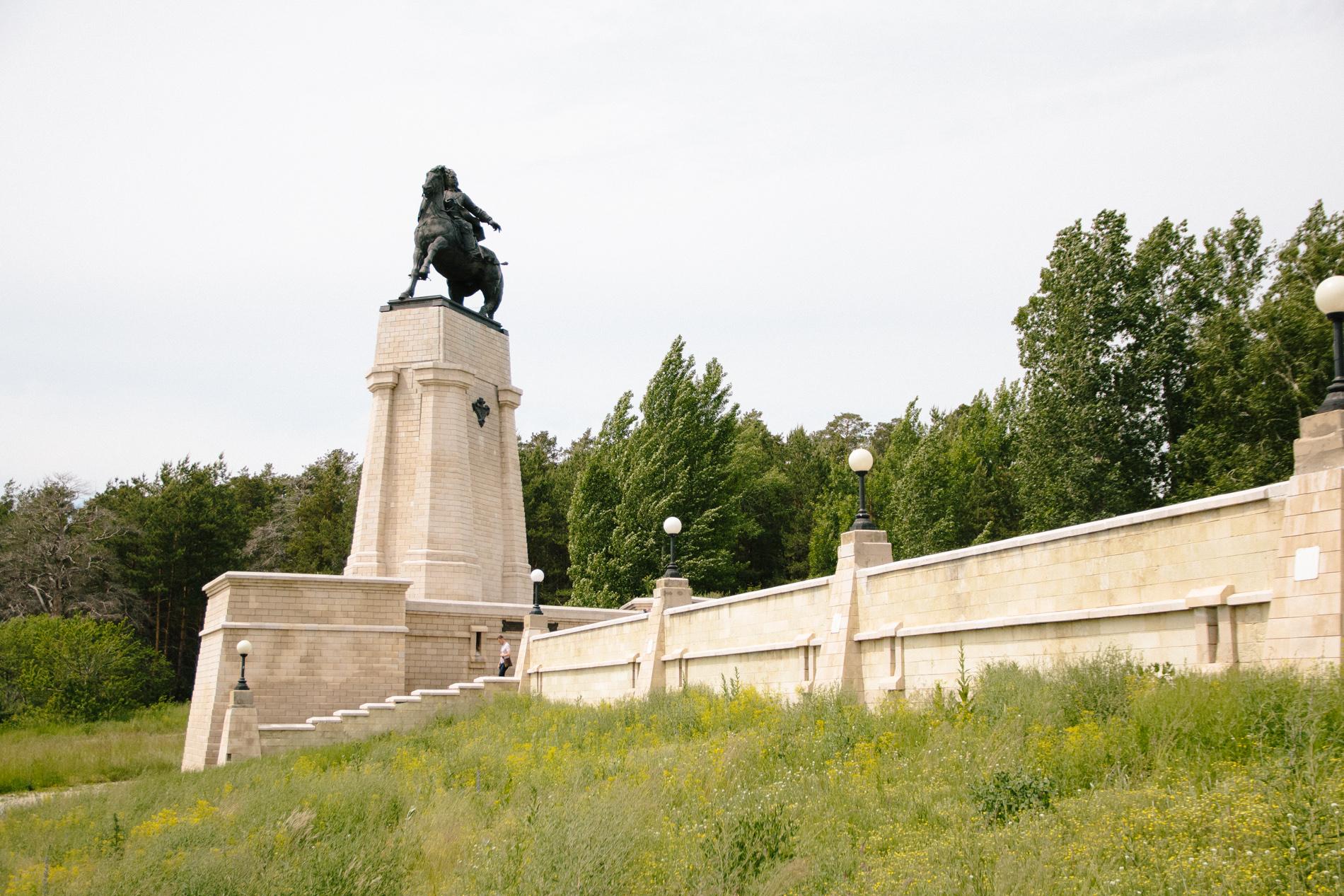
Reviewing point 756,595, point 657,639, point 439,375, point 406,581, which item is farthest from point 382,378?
point 756,595

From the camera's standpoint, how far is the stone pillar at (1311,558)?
8656 mm

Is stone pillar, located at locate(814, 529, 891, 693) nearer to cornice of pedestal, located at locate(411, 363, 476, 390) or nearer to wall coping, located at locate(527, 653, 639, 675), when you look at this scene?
wall coping, located at locate(527, 653, 639, 675)

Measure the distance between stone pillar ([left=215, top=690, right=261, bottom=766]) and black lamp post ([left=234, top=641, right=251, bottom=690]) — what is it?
13 centimetres

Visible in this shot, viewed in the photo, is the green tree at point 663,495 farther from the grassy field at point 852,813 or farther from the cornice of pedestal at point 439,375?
the grassy field at point 852,813

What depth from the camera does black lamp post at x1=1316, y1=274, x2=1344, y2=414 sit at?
30.3ft

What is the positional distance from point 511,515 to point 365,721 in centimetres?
838

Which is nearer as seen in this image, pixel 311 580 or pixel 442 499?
pixel 311 580

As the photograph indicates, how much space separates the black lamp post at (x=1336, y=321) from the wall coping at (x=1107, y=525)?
0.75 m

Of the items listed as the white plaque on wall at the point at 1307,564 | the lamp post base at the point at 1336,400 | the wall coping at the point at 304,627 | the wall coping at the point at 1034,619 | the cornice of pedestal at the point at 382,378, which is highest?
the cornice of pedestal at the point at 382,378

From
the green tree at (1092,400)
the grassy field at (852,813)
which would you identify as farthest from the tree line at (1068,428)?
the grassy field at (852,813)

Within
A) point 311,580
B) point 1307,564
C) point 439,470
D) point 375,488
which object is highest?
point 439,470

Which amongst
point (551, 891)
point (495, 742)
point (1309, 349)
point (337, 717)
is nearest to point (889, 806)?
point (551, 891)

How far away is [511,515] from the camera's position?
99.7 ft

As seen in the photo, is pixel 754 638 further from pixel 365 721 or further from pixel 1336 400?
pixel 365 721
